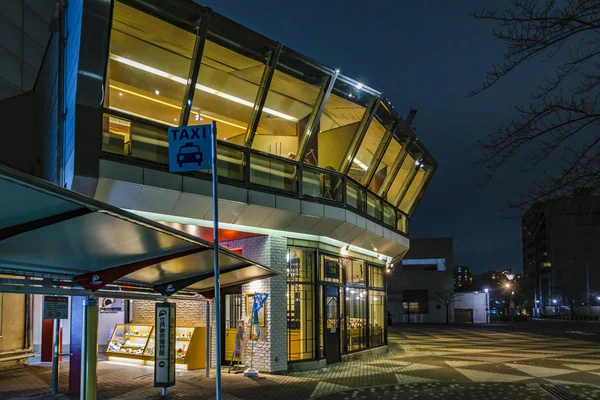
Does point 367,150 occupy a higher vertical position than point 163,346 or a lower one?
higher

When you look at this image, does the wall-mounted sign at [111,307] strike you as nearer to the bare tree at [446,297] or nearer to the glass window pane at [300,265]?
the glass window pane at [300,265]

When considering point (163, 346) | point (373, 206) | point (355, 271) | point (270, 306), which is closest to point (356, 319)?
point (355, 271)

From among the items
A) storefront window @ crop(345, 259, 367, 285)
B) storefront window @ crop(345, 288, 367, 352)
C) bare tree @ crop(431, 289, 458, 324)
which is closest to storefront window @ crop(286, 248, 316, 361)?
storefront window @ crop(345, 288, 367, 352)

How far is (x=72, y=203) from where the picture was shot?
5.92 metres

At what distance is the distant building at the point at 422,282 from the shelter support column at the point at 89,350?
5633cm

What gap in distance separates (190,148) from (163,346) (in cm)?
589

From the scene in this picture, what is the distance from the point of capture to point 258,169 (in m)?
15.8

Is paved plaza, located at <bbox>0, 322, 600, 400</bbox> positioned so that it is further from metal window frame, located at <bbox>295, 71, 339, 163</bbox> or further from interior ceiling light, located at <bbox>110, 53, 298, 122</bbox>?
interior ceiling light, located at <bbox>110, 53, 298, 122</bbox>

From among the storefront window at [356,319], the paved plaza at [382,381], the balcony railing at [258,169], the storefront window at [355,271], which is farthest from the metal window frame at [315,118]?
the paved plaza at [382,381]

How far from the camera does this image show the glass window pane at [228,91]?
602 inches

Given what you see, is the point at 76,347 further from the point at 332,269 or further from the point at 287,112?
the point at 332,269

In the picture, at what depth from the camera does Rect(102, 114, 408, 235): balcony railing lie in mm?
12930

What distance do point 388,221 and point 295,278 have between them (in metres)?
7.80

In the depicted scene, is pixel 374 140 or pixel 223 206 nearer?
pixel 223 206
